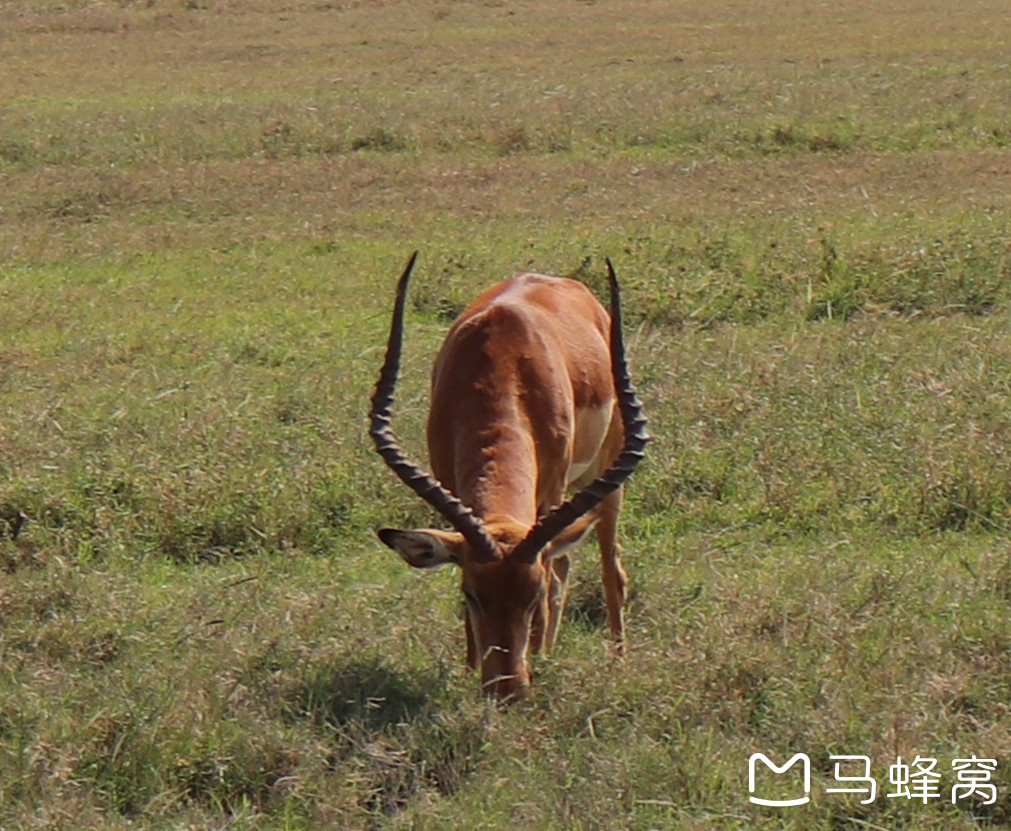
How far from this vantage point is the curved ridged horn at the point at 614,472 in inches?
186

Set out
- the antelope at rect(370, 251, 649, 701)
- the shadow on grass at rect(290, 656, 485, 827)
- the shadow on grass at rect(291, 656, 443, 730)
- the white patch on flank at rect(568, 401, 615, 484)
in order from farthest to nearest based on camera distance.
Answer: the white patch on flank at rect(568, 401, 615, 484) < the shadow on grass at rect(291, 656, 443, 730) < the antelope at rect(370, 251, 649, 701) < the shadow on grass at rect(290, 656, 485, 827)

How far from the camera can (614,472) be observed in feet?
16.7

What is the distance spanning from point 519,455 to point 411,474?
47 cm

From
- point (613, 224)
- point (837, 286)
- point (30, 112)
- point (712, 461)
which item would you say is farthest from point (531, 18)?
point (712, 461)

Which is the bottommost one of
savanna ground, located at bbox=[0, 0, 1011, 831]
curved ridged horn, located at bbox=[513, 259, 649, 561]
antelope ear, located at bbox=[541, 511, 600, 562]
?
savanna ground, located at bbox=[0, 0, 1011, 831]

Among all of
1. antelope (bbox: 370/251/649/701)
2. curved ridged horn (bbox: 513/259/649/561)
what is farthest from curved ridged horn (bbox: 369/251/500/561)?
curved ridged horn (bbox: 513/259/649/561)

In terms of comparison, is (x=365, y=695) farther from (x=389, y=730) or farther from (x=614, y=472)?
(x=614, y=472)

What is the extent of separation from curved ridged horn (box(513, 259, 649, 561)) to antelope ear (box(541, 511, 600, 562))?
1.8 inches

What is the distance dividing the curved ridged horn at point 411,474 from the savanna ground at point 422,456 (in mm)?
519

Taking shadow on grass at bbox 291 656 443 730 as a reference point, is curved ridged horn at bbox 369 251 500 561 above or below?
above

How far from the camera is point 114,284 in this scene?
11.1 m

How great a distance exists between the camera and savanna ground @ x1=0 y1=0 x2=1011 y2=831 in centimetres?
471

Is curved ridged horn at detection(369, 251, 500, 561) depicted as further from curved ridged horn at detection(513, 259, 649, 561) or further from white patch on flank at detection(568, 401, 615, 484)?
white patch on flank at detection(568, 401, 615, 484)

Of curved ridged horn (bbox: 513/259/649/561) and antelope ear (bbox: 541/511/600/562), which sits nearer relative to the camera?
curved ridged horn (bbox: 513/259/649/561)
